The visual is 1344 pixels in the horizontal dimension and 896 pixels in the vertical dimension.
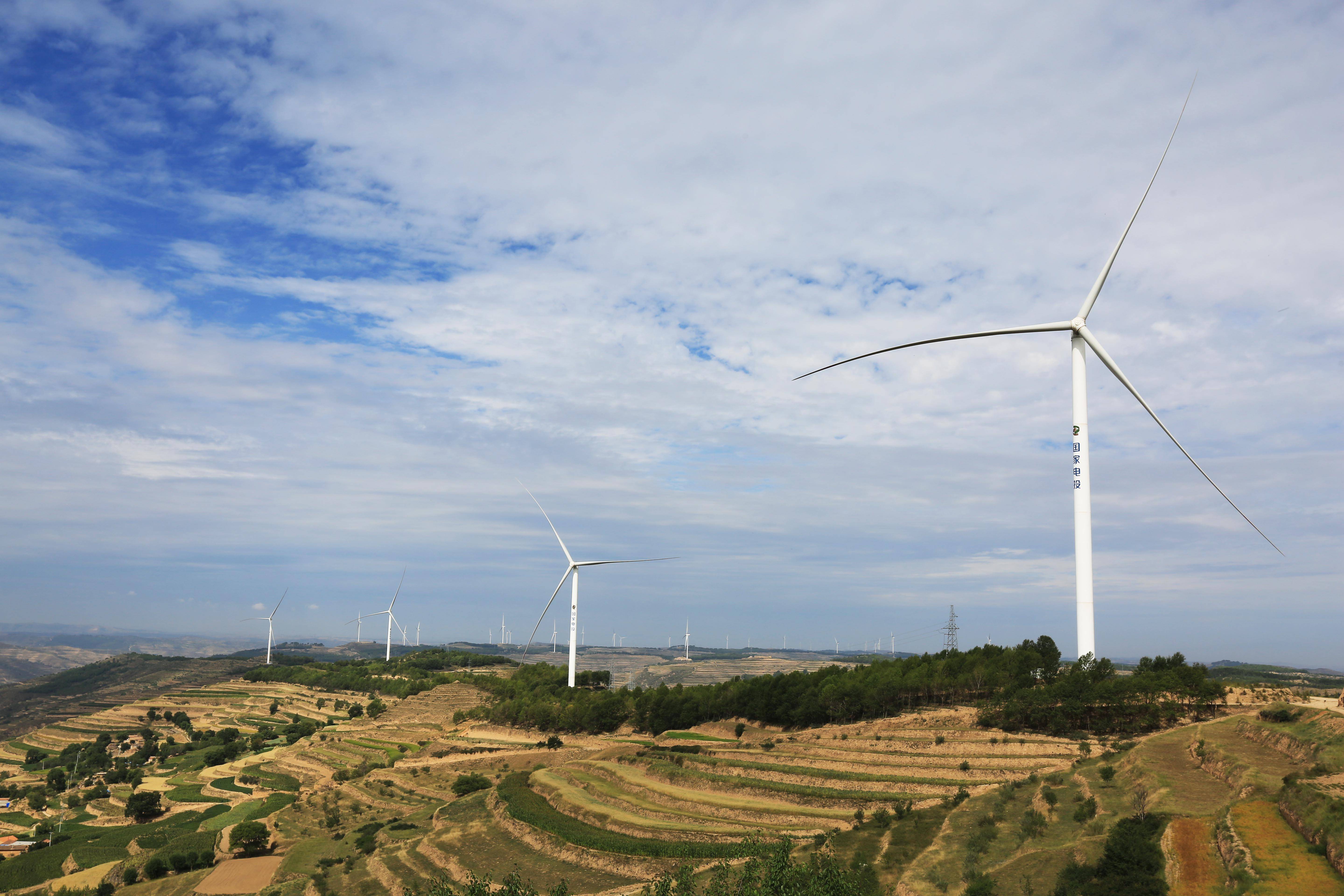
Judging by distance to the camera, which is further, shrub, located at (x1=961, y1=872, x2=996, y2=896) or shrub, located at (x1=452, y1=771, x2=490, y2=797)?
shrub, located at (x1=452, y1=771, x2=490, y2=797)

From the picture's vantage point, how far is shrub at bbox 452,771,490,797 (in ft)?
347

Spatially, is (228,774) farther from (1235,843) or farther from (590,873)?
(1235,843)

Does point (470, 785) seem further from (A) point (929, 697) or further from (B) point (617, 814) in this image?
(A) point (929, 697)

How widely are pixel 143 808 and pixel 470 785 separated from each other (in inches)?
2476

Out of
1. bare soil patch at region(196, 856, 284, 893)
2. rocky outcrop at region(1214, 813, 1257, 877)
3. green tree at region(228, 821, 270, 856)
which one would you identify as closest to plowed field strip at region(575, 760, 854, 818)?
rocky outcrop at region(1214, 813, 1257, 877)

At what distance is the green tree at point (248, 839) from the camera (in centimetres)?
9588

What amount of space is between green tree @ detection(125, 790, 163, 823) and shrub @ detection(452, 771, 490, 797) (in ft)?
190

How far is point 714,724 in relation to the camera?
397 ft

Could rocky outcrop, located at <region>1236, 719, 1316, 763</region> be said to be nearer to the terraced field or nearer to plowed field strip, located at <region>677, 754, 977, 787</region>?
the terraced field

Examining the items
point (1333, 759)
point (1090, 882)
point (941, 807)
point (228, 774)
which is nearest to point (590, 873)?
point (941, 807)

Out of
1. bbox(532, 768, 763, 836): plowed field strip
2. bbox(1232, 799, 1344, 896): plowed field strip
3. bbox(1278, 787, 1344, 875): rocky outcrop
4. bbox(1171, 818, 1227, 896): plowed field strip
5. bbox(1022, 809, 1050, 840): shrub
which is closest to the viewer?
bbox(1232, 799, 1344, 896): plowed field strip

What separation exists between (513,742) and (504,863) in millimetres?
68619

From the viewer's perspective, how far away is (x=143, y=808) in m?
126

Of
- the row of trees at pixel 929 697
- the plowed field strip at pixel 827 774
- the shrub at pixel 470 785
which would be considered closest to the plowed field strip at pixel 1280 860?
the row of trees at pixel 929 697
